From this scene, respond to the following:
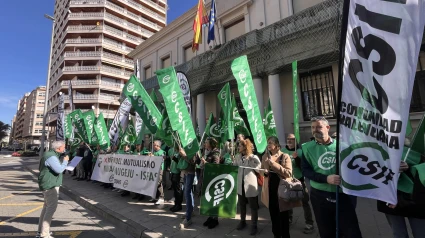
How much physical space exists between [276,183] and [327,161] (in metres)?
1.19

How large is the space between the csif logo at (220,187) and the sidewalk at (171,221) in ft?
2.09

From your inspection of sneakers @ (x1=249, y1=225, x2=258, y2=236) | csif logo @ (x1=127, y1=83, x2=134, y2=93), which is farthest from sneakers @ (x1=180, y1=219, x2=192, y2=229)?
csif logo @ (x1=127, y1=83, x2=134, y2=93)

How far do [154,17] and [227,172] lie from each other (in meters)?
50.1

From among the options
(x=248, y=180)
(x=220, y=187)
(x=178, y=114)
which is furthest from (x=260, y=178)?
(x=178, y=114)

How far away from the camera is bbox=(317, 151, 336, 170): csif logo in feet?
8.27

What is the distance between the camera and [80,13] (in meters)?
39.9

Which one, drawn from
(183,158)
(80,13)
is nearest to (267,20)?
(183,158)

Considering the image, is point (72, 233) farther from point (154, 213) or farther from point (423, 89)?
point (423, 89)

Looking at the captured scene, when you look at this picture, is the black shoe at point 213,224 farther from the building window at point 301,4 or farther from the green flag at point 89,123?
the building window at point 301,4

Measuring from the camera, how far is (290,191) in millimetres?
3191

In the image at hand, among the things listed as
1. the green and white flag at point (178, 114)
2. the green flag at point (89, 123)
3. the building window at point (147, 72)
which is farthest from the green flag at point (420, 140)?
the building window at point (147, 72)

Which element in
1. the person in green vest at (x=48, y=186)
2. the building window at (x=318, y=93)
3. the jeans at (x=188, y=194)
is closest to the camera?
the person in green vest at (x=48, y=186)

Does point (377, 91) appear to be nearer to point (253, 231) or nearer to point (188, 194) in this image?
point (253, 231)

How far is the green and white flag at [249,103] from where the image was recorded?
373 centimetres
